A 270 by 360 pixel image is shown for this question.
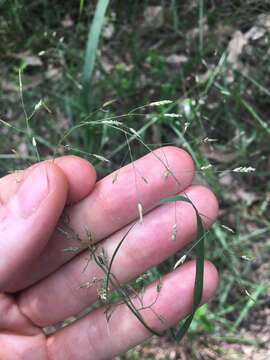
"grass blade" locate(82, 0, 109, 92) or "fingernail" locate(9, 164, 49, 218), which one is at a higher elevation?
"grass blade" locate(82, 0, 109, 92)

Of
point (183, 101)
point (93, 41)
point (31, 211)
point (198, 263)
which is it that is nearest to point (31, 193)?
point (31, 211)

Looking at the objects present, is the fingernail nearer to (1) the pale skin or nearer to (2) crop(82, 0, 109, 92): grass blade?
(1) the pale skin

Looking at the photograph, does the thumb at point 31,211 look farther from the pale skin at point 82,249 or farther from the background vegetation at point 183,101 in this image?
the background vegetation at point 183,101

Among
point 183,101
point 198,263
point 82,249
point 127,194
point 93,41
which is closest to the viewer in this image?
point 198,263

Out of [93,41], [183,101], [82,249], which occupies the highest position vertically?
[93,41]

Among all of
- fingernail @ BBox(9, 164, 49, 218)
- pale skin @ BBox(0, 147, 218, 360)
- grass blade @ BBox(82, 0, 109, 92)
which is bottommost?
pale skin @ BBox(0, 147, 218, 360)

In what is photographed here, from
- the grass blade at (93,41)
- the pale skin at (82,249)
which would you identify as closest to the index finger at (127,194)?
the pale skin at (82,249)

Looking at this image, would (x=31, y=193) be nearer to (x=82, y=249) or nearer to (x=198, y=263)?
(x=82, y=249)

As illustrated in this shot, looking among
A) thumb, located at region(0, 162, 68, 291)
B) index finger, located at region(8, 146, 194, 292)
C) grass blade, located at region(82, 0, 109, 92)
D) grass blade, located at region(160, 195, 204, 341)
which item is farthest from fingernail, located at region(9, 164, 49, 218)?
grass blade, located at region(82, 0, 109, 92)
